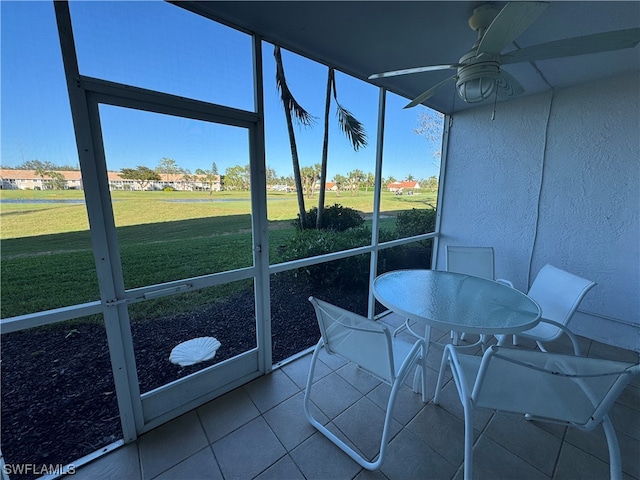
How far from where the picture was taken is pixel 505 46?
1210 mm

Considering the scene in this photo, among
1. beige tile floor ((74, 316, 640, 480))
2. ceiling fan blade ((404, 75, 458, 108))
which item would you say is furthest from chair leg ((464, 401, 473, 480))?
ceiling fan blade ((404, 75, 458, 108))

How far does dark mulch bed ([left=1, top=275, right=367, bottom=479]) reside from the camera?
1.32 metres

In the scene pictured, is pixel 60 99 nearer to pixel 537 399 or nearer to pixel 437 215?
pixel 537 399

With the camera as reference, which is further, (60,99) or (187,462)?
(187,462)

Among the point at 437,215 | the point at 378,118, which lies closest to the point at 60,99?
the point at 378,118

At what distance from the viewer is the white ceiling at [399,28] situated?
4.58 ft

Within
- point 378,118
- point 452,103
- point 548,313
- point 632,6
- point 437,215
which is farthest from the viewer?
point 437,215

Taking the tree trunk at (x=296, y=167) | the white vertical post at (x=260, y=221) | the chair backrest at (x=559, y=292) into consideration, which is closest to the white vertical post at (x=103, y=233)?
the white vertical post at (x=260, y=221)

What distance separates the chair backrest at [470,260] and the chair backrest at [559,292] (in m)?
0.54

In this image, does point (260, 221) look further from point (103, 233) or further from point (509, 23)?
point (509, 23)

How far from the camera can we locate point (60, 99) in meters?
1.16

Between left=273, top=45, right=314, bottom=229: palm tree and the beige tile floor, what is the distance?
1966 millimetres

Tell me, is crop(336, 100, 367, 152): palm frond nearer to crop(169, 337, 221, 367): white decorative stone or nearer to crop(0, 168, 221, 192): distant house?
crop(0, 168, 221, 192): distant house

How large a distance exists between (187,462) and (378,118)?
3024 millimetres
